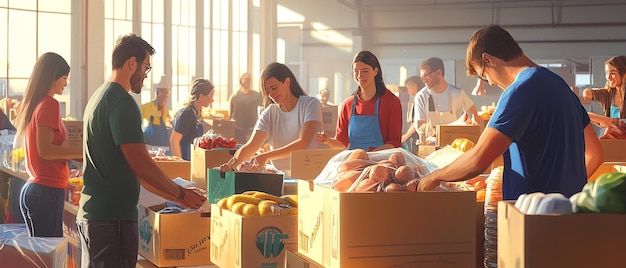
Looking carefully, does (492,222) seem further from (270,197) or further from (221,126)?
(221,126)

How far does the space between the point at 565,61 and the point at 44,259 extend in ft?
49.3

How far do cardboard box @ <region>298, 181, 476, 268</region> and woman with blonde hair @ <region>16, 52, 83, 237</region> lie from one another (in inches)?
94.2

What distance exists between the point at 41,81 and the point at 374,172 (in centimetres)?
262

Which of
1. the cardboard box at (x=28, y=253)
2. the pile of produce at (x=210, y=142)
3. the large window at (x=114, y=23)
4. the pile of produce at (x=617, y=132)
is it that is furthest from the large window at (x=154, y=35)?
the cardboard box at (x=28, y=253)

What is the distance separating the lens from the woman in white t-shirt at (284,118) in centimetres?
487

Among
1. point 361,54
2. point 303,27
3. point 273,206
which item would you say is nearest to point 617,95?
point 361,54

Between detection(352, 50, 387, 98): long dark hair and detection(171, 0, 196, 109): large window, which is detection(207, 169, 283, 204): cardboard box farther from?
detection(171, 0, 196, 109): large window

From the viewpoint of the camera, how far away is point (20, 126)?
4.60 m

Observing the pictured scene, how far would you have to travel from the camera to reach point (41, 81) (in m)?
4.64

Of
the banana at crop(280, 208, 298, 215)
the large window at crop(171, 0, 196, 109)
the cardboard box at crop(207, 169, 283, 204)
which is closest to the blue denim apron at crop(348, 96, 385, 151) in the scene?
the cardboard box at crop(207, 169, 283, 204)

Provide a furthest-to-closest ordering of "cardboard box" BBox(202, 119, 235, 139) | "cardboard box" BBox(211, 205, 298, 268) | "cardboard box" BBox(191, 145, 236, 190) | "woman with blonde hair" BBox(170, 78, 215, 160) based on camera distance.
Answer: "cardboard box" BBox(202, 119, 235, 139)
"woman with blonde hair" BBox(170, 78, 215, 160)
"cardboard box" BBox(191, 145, 236, 190)
"cardboard box" BBox(211, 205, 298, 268)

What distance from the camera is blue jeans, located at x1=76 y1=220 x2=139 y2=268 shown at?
328 cm

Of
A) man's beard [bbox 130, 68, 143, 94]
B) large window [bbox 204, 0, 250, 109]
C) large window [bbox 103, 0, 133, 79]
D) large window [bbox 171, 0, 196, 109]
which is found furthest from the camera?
large window [bbox 204, 0, 250, 109]

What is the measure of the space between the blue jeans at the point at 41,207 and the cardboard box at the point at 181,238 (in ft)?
3.22
